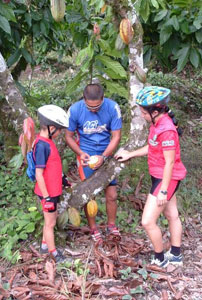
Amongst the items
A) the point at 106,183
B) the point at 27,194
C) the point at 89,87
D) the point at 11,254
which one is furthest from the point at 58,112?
the point at 27,194

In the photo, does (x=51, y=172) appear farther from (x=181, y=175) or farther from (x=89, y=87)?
(x=181, y=175)

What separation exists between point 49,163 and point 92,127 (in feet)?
1.70

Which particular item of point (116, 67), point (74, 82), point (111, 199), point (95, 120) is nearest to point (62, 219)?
point (111, 199)

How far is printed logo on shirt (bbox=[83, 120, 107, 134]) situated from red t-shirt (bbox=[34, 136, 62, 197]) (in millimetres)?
407

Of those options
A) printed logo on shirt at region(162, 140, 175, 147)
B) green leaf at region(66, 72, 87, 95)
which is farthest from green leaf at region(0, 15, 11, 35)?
printed logo on shirt at region(162, 140, 175, 147)

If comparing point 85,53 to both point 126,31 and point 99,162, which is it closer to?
point 126,31

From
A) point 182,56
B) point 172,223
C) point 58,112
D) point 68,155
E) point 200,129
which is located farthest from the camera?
point 200,129

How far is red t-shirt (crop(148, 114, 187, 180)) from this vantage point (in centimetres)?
245

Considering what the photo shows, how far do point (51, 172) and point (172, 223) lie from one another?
0.97 metres

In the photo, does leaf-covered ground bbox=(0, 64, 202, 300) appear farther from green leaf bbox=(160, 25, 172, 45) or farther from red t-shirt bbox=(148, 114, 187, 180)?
green leaf bbox=(160, 25, 172, 45)

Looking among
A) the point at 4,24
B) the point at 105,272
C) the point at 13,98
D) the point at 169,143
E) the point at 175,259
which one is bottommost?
the point at 175,259

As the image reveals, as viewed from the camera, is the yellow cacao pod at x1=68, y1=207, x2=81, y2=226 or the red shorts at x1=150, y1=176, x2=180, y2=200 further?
the yellow cacao pod at x1=68, y1=207, x2=81, y2=226

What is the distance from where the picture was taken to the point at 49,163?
2.62 metres

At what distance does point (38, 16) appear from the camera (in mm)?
3885
